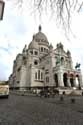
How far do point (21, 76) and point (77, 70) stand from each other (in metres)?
24.9

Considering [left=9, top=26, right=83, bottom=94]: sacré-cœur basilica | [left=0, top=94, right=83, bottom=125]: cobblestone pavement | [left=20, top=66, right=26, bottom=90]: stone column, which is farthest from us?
[left=20, top=66, right=26, bottom=90]: stone column

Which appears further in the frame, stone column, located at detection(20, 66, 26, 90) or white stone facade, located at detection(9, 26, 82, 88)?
stone column, located at detection(20, 66, 26, 90)

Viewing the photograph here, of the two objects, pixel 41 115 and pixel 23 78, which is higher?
pixel 23 78

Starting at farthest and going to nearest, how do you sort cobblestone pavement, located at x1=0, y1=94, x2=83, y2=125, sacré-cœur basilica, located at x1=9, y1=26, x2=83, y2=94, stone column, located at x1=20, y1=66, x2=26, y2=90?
1. stone column, located at x1=20, y1=66, x2=26, y2=90
2. sacré-cœur basilica, located at x1=9, y1=26, x2=83, y2=94
3. cobblestone pavement, located at x1=0, y1=94, x2=83, y2=125

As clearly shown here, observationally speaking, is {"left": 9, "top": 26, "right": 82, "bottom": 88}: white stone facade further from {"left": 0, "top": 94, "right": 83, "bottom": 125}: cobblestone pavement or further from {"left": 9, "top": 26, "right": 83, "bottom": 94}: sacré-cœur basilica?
{"left": 0, "top": 94, "right": 83, "bottom": 125}: cobblestone pavement

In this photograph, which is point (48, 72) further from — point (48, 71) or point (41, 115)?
point (41, 115)

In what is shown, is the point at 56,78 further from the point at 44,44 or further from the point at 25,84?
the point at 44,44

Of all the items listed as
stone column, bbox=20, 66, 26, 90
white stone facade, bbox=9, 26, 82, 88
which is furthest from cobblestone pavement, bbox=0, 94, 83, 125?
stone column, bbox=20, 66, 26, 90

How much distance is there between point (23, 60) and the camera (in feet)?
245

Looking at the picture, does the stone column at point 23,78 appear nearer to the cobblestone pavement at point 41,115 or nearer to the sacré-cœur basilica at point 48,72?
the sacré-cœur basilica at point 48,72

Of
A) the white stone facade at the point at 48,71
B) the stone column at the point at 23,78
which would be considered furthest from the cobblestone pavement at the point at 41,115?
the stone column at the point at 23,78

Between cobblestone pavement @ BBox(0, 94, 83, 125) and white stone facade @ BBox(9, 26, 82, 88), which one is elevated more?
white stone facade @ BBox(9, 26, 82, 88)

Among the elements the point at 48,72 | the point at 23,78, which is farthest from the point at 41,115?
the point at 23,78

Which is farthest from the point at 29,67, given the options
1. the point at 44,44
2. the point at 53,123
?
the point at 53,123
